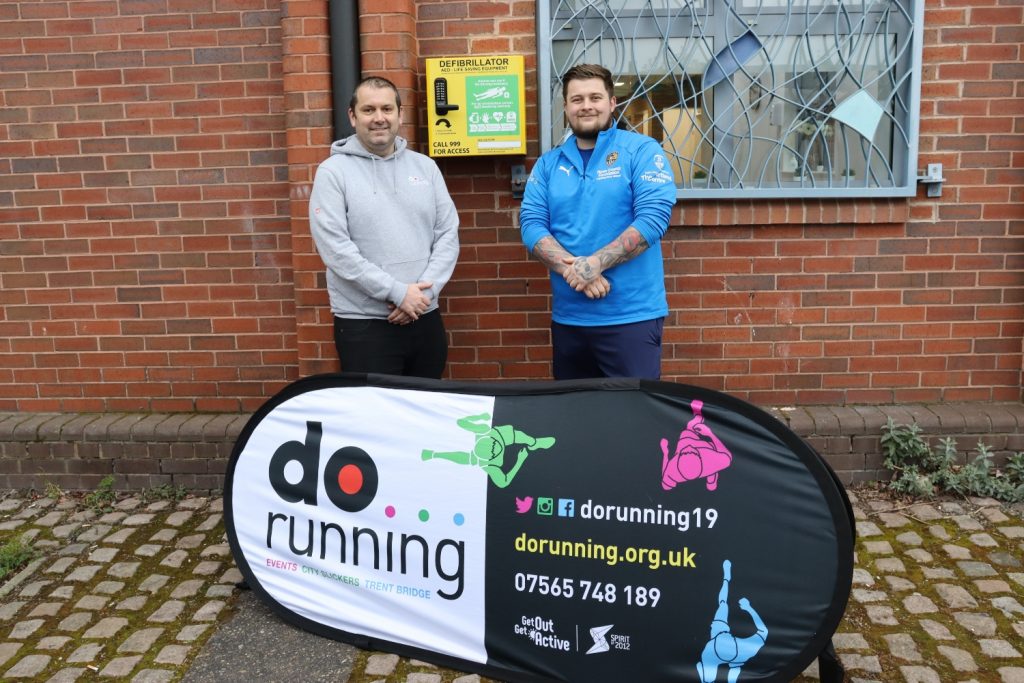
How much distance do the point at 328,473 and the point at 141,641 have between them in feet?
2.99

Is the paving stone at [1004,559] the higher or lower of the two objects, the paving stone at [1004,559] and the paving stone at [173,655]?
the higher

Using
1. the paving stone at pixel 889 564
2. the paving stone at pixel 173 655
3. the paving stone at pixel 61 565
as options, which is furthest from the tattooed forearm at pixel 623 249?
the paving stone at pixel 61 565

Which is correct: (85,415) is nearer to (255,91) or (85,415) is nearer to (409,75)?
(255,91)

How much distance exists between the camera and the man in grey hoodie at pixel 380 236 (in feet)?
11.2

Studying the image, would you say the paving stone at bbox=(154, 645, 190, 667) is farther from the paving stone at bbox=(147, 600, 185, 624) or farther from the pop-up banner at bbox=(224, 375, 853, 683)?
the pop-up banner at bbox=(224, 375, 853, 683)

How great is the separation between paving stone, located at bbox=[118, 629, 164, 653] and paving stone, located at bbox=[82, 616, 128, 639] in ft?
0.28

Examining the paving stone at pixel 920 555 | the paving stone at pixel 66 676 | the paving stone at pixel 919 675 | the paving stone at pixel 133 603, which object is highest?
the paving stone at pixel 920 555

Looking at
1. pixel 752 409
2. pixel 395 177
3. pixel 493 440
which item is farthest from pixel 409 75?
pixel 752 409

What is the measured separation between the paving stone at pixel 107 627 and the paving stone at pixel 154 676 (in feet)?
1.08

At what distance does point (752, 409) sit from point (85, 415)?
3677 mm

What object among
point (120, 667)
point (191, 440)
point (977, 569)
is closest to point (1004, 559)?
point (977, 569)

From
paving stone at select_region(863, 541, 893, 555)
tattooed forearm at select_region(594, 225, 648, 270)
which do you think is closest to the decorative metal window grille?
tattooed forearm at select_region(594, 225, 648, 270)

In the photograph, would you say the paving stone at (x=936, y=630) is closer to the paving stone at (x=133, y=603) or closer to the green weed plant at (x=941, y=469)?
the green weed plant at (x=941, y=469)

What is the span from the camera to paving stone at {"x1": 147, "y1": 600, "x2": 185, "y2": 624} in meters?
3.25
